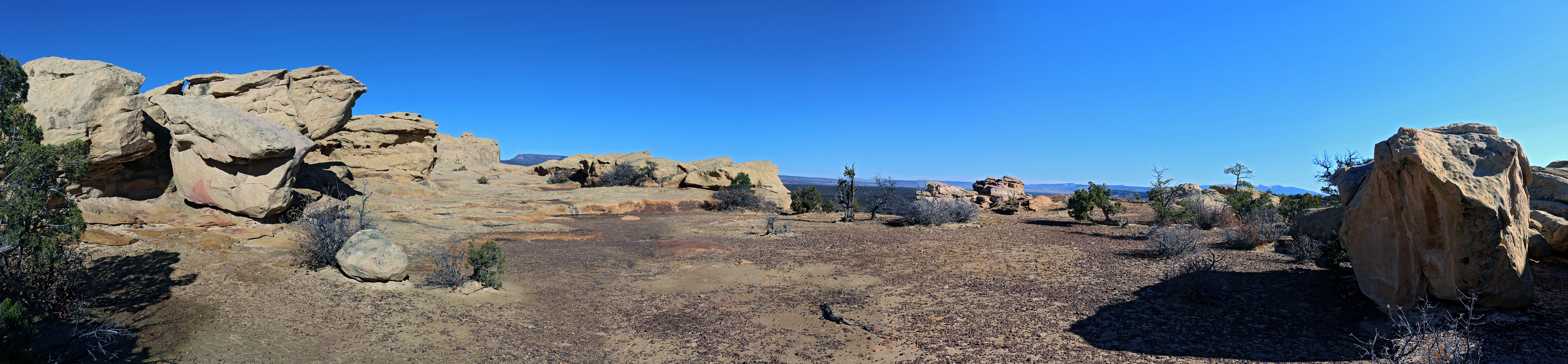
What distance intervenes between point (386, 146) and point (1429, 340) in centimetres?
2513

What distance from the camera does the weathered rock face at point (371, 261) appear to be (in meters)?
7.49

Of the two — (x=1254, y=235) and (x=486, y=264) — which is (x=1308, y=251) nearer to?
(x=1254, y=235)

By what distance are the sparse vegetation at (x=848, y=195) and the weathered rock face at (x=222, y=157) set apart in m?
14.1

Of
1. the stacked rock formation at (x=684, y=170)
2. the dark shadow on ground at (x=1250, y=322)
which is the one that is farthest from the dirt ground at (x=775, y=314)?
the stacked rock formation at (x=684, y=170)

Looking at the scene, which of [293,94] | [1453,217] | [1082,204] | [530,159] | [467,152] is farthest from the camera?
[530,159]

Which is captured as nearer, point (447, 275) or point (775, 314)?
point (775, 314)

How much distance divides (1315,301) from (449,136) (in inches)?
2126

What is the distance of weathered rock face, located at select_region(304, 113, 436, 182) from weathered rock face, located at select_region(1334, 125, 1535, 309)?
23.6 meters

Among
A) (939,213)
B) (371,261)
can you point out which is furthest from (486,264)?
(939,213)

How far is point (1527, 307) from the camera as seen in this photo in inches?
212

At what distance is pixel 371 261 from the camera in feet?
24.6

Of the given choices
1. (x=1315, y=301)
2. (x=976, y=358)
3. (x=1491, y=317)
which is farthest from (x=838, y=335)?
(x=1491, y=317)

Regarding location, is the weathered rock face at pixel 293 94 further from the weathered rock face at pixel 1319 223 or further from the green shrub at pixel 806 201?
the weathered rock face at pixel 1319 223

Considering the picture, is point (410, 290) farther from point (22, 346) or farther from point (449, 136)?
point (449, 136)
